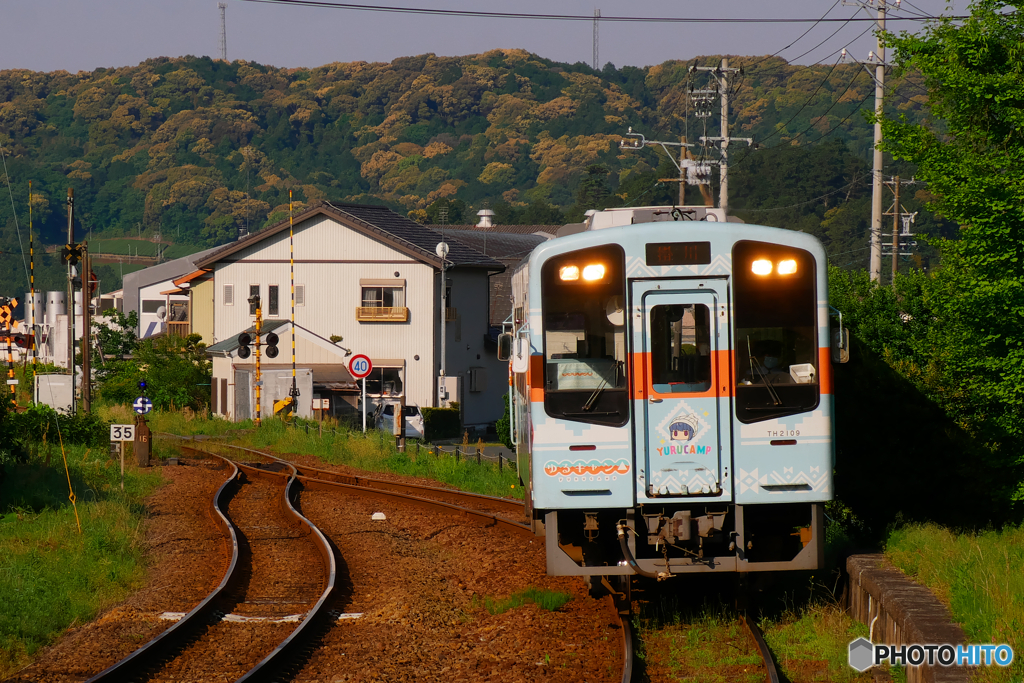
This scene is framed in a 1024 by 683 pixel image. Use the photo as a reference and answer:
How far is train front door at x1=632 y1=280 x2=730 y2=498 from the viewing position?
8.02m

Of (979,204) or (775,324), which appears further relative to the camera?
(979,204)

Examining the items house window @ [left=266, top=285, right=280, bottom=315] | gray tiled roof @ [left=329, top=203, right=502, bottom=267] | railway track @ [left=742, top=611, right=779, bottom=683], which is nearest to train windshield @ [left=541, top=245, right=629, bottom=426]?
railway track @ [left=742, top=611, right=779, bottom=683]

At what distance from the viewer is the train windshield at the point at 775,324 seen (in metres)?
8.04

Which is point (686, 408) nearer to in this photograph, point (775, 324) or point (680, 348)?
point (680, 348)

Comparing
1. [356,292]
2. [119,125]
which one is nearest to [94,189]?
[119,125]

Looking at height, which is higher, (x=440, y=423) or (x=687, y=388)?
(x=687, y=388)

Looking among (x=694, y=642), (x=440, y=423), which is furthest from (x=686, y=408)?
(x=440, y=423)

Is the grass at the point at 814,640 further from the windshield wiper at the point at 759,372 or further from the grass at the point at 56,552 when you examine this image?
the grass at the point at 56,552

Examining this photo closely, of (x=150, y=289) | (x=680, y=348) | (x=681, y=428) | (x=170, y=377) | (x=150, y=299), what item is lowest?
(x=681, y=428)

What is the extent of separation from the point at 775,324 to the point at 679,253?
95cm

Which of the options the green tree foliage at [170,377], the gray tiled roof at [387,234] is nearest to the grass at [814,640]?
the gray tiled roof at [387,234]

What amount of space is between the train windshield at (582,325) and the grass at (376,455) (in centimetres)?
899

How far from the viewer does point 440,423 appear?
35.7m

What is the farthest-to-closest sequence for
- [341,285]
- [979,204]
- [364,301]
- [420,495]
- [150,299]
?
[150,299], [341,285], [364,301], [420,495], [979,204]
